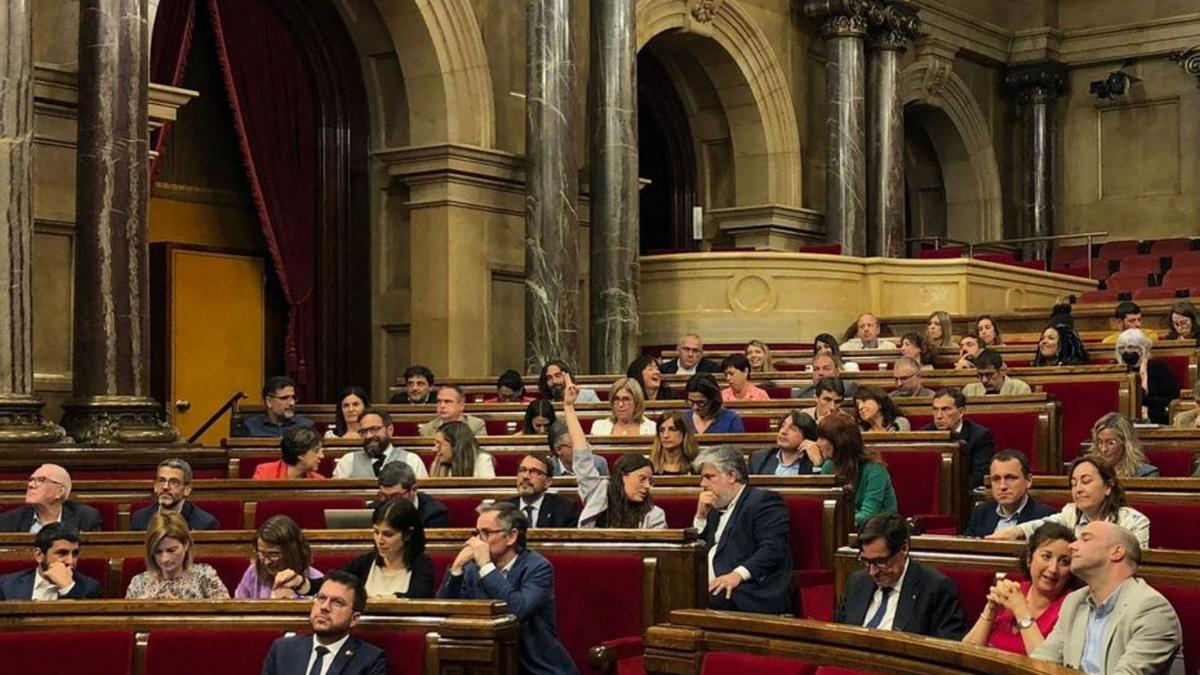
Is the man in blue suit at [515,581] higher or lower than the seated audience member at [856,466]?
lower

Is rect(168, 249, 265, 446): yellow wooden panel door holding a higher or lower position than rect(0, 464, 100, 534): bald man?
higher

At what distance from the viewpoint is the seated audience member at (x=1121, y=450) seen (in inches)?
236

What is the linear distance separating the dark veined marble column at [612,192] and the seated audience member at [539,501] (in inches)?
263

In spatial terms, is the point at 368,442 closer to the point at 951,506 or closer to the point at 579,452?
the point at 579,452

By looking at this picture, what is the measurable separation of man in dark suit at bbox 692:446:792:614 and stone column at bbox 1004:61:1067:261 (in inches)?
600

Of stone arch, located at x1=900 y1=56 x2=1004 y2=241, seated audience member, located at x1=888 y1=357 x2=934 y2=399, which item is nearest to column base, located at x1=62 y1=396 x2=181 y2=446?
seated audience member, located at x1=888 y1=357 x2=934 y2=399

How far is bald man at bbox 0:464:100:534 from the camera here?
6.24m

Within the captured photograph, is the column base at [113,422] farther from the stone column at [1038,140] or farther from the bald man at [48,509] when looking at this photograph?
the stone column at [1038,140]

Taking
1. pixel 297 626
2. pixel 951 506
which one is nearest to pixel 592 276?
pixel 951 506

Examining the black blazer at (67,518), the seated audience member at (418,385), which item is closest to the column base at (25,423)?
the seated audience member at (418,385)

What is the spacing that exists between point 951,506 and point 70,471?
13.4ft

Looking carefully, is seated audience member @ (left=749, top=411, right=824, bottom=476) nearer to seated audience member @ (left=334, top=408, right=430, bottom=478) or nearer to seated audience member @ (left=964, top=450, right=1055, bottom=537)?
seated audience member @ (left=964, top=450, right=1055, bottom=537)

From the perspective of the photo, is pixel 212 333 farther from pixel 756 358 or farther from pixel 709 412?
pixel 709 412

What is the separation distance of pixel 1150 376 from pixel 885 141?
27.9 ft
